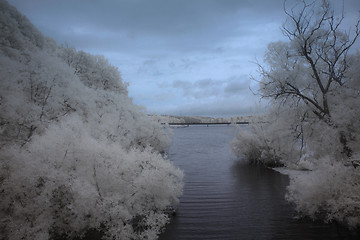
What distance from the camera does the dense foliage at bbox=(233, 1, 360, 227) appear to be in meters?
9.69

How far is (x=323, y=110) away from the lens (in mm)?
→ 11438

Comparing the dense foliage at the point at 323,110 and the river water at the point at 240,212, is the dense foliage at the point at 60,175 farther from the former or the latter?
the dense foliage at the point at 323,110

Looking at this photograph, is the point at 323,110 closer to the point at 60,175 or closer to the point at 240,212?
the point at 240,212

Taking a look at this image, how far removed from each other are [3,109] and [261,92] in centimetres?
1326

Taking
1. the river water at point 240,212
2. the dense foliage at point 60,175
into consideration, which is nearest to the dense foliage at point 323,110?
the river water at point 240,212

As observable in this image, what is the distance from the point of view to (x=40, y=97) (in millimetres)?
13977

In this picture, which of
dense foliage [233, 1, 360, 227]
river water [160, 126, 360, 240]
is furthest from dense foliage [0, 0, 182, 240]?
dense foliage [233, 1, 360, 227]

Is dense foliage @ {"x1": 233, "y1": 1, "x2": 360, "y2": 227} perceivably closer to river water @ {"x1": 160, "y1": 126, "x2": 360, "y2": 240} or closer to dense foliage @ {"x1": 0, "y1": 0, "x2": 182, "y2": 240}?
river water @ {"x1": 160, "y1": 126, "x2": 360, "y2": 240}

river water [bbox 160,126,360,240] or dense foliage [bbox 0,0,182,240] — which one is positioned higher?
dense foliage [bbox 0,0,182,240]

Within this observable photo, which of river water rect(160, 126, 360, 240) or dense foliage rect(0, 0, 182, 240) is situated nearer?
dense foliage rect(0, 0, 182, 240)


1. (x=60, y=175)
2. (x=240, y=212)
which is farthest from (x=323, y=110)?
(x=60, y=175)

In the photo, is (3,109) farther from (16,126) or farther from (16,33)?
(16,33)

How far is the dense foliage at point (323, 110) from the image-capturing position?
969 cm

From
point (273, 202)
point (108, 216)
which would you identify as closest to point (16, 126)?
point (108, 216)
